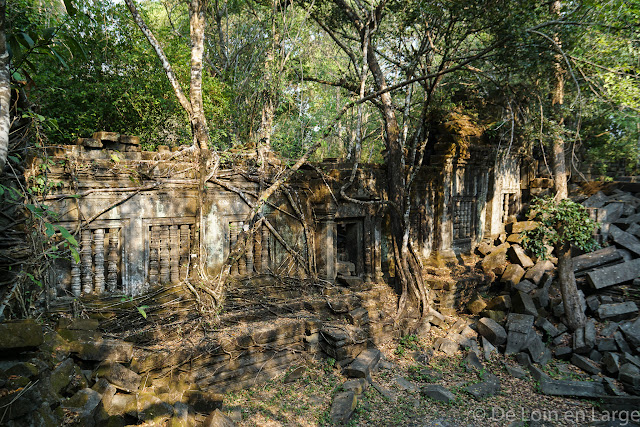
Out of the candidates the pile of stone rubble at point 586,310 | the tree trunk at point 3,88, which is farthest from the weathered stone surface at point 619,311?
the tree trunk at point 3,88

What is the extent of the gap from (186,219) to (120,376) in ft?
8.02

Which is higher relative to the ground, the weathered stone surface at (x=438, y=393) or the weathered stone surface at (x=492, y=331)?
the weathered stone surface at (x=492, y=331)

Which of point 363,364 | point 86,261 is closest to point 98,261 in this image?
point 86,261

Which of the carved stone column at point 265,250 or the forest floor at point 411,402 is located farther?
the carved stone column at point 265,250

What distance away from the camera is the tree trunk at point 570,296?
7512mm

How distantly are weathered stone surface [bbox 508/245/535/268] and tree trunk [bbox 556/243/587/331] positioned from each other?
1.83 meters

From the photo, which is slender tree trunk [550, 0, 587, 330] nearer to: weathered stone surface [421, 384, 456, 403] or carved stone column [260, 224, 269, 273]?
weathered stone surface [421, 384, 456, 403]

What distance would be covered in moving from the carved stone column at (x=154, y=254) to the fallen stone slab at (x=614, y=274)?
29.5 feet

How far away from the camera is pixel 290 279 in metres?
6.94

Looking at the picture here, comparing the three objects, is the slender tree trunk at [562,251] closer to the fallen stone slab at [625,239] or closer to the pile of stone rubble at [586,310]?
the pile of stone rubble at [586,310]

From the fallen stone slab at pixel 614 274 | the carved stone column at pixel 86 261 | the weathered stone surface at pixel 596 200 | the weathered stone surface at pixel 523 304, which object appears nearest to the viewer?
the carved stone column at pixel 86 261

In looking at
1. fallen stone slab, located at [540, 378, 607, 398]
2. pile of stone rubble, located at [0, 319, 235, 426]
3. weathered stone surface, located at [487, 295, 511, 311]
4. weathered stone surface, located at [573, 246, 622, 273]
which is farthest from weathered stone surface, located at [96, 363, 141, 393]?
weathered stone surface, located at [573, 246, 622, 273]

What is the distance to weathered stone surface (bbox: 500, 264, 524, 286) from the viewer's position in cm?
920

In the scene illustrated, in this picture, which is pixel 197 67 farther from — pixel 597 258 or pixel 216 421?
pixel 597 258
